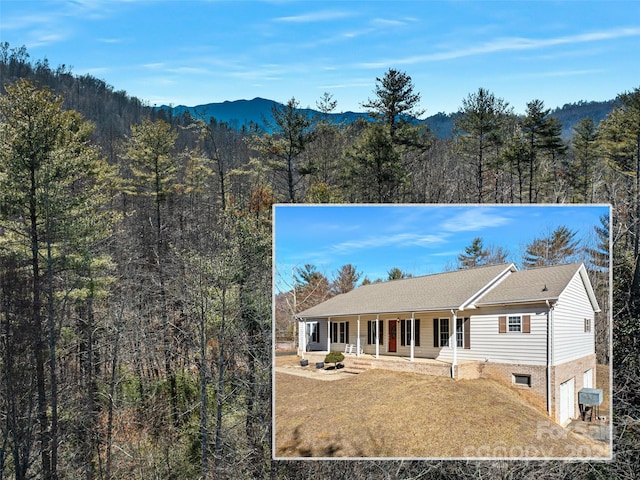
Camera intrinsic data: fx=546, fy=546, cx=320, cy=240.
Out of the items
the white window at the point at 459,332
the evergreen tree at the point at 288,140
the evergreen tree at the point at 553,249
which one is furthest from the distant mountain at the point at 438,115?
the white window at the point at 459,332

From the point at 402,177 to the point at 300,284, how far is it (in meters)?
10.1

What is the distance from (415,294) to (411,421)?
3.06 ft

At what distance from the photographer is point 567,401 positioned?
12.3 ft

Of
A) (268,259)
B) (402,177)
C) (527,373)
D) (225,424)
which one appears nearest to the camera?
(527,373)

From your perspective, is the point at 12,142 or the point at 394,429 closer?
the point at 394,429

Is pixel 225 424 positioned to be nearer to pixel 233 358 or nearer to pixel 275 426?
pixel 233 358

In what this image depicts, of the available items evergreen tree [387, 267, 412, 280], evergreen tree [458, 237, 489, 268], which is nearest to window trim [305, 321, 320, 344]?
evergreen tree [387, 267, 412, 280]

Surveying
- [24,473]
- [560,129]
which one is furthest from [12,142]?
[560,129]

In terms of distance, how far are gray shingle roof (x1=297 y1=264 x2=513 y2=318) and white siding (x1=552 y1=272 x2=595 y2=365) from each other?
44cm

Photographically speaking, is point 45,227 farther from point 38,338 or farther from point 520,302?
point 520,302

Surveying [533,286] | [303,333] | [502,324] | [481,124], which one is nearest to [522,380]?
[502,324]

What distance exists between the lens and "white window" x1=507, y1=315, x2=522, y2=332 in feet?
11.8

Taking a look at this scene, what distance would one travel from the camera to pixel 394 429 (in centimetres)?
400

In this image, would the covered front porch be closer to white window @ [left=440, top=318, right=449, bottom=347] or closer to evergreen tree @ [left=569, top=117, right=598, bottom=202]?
white window @ [left=440, top=318, right=449, bottom=347]
